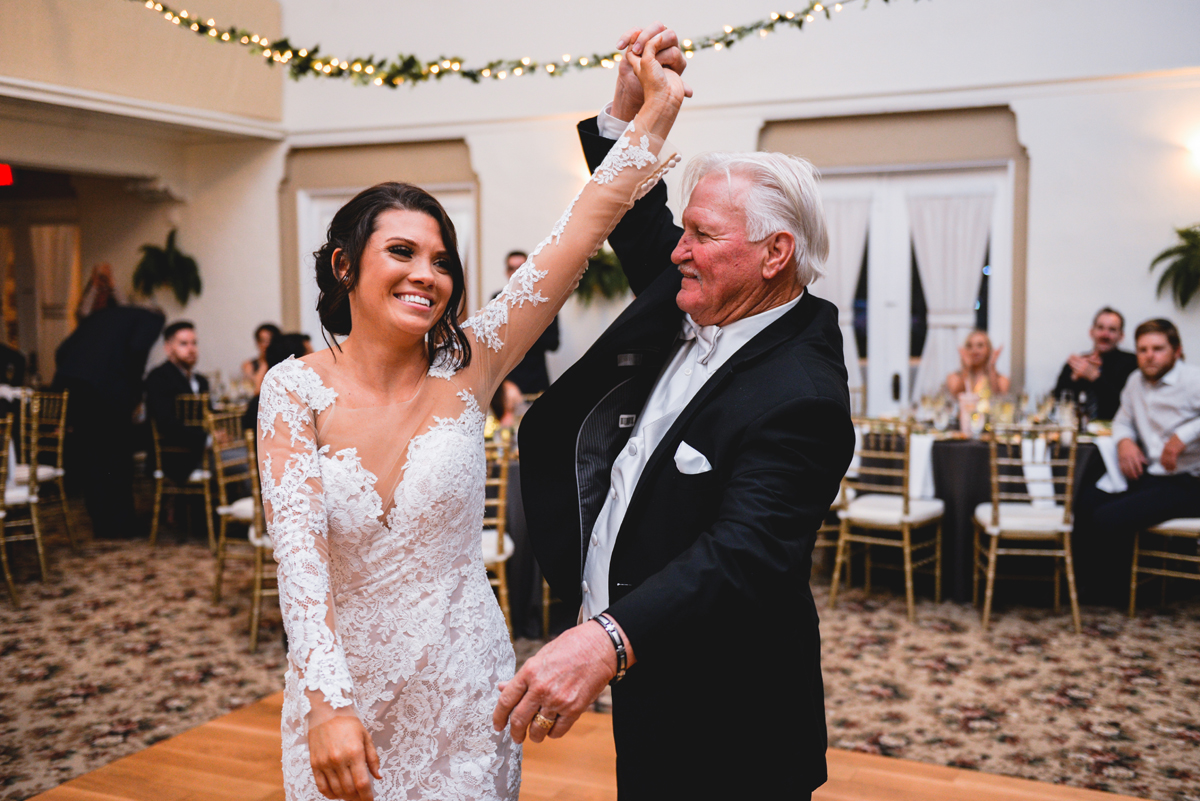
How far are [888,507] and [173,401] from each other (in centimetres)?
484

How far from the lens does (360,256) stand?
1652mm

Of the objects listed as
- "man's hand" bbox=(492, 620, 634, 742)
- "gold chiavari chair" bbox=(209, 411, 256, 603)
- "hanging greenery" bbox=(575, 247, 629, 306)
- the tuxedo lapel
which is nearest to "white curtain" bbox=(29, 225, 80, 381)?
"gold chiavari chair" bbox=(209, 411, 256, 603)

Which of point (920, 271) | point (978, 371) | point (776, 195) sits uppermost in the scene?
point (920, 271)

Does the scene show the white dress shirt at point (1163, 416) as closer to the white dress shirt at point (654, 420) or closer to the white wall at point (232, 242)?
the white dress shirt at point (654, 420)

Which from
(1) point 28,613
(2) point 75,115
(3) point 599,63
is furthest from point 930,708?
(2) point 75,115

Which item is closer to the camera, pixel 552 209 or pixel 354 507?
pixel 354 507

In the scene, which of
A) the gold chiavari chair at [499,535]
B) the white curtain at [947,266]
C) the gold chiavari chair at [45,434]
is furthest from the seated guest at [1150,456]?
the gold chiavari chair at [45,434]

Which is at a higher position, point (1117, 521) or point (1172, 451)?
point (1172, 451)

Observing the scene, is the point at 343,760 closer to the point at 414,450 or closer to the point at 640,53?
the point at 414,450

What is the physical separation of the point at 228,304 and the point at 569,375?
8.71 m

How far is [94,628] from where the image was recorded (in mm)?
4996

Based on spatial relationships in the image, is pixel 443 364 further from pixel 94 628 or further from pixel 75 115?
pixel 75 115

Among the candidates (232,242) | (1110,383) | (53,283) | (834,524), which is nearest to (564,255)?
(834,524)

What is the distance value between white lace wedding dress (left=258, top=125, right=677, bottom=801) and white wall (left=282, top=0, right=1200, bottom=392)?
6.43 meters
